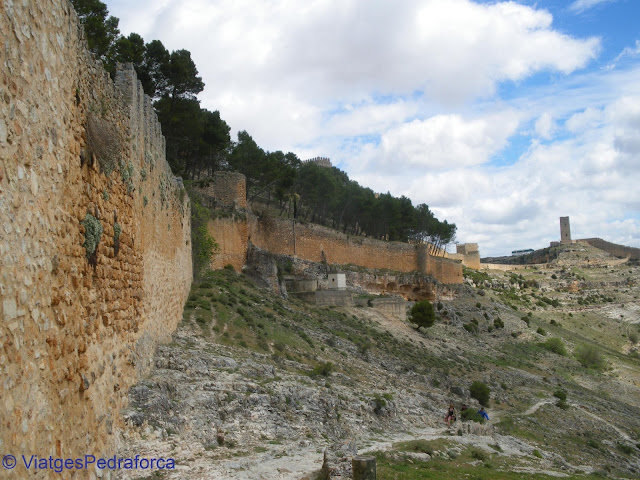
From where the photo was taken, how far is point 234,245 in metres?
32.8

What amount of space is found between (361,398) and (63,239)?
12.1 m

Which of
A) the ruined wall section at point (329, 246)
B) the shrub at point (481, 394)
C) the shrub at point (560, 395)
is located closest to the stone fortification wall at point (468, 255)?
the ruined wall section at point (329, 246)

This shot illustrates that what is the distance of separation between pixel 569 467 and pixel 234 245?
21224mm

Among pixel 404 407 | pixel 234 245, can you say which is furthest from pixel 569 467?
pixel 234 245

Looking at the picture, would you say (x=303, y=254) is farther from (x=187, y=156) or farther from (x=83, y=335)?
(x=83, y=335)

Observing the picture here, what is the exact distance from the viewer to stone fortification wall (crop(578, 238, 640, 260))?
328 ft

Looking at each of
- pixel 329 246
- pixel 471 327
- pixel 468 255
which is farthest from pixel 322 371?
pixel 468 255

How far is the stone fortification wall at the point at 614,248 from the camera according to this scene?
100 meters

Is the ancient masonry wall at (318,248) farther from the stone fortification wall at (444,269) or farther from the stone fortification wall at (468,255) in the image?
the stone fortification wall at (468,255)

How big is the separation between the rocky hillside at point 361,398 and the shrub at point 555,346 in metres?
0.18

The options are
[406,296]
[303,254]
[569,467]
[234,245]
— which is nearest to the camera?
[569,467]

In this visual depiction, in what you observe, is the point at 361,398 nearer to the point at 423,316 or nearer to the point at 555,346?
the point at 423,316

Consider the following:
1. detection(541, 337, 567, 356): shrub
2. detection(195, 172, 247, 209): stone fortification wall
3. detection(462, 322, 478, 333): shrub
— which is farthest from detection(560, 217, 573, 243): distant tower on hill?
detection(195, 172, 247, 209): stone fortification wall

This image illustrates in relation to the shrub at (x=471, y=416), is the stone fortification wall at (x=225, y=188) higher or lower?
higher
